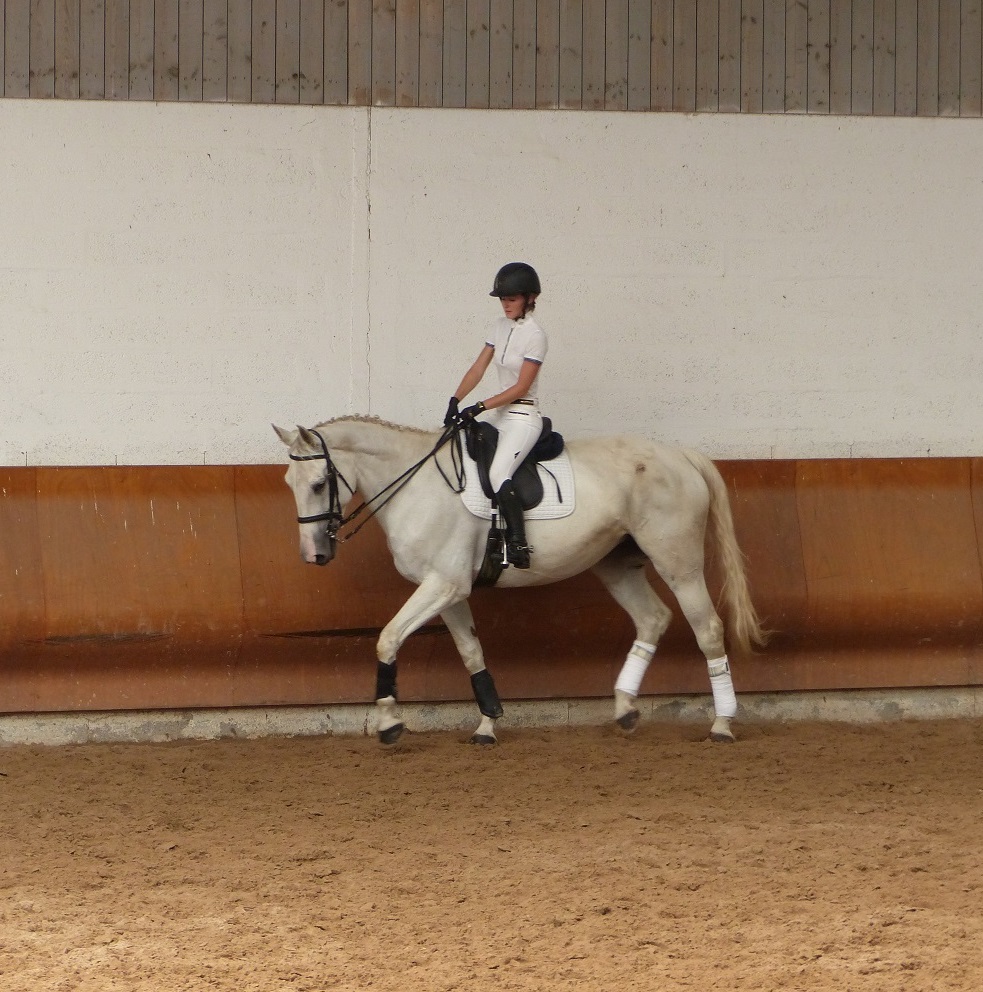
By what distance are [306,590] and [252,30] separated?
3.20 m

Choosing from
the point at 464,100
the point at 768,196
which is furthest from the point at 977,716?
the point at 464,100

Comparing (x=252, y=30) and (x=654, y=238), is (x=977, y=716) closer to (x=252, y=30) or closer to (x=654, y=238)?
(x=654, y=238)

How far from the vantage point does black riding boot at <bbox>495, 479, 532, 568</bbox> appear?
671 centimetres

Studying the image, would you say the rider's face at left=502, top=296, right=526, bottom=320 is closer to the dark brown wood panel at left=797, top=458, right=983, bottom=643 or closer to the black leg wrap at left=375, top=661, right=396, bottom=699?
the black leg wrap at left=375, top=661, right=396, bottom=699

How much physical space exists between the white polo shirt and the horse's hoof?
6.07 ft

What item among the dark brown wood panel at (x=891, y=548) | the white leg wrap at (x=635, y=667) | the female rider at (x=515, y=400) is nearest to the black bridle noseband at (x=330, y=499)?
the female rider at (x=515, y=400)

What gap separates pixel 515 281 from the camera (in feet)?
21.9

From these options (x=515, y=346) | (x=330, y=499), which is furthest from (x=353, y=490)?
(x=515, y=346)

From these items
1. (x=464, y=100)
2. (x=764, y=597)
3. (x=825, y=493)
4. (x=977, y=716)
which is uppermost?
(x=464, y=100)

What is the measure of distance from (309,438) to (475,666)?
1533 mm

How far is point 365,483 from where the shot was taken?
22.1 ft

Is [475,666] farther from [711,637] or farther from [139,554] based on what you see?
[139,554]

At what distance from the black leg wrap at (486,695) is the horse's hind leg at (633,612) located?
663 mm

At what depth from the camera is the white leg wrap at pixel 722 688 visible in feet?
23.0
